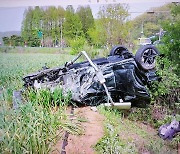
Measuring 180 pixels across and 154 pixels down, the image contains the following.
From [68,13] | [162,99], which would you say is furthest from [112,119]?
[68,13]

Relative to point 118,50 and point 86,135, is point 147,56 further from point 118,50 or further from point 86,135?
point 86,135

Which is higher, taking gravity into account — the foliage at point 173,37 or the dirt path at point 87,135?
the foliage at point 173,37

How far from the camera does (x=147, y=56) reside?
277 cm

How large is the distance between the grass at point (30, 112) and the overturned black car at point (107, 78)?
9cm

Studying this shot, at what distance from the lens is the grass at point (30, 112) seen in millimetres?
2309

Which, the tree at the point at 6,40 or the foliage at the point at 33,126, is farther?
the tree at the point at 6,40

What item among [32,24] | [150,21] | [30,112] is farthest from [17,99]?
[150,21]

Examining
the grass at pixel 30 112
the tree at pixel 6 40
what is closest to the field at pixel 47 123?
the grass at pixel 30 112

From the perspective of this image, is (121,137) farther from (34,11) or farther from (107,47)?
(34,11)

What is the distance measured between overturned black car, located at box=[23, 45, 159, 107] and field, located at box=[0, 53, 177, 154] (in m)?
0.09

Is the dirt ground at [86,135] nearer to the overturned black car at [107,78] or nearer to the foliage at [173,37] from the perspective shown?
the overturned black car at [107,78]

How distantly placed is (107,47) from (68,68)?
1.35 ft

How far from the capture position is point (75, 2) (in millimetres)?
2750

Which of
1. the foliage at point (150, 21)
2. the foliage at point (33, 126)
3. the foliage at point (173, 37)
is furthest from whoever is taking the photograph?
the foliage at point (150, 21)
